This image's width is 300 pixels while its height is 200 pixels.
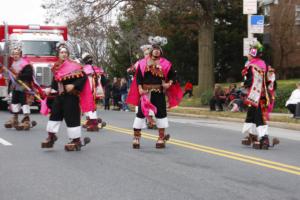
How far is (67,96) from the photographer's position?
1127cm

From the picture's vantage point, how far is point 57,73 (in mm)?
11164

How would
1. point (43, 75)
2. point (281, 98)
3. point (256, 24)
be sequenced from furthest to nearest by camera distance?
point (281, 98) → point (43, 75) → point (256, 24)

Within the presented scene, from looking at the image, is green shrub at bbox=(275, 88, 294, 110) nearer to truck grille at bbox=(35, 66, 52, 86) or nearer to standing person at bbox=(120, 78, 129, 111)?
standing person at bbox=(120, 78, 129, 111)

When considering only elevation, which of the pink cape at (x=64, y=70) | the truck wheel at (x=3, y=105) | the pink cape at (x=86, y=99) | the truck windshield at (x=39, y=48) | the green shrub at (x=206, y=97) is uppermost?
the truck windshield at (x=39, y=48)

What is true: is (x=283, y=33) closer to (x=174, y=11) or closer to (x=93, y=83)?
(x=174, y=11)

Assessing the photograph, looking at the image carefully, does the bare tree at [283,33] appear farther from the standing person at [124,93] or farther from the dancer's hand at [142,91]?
the dancer's hand at [142,91]

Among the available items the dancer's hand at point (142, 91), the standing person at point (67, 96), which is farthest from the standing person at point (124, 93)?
the standing person at point (67, 96)

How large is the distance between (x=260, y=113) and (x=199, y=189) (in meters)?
4.59

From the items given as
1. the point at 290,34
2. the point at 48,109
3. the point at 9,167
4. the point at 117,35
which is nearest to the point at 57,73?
the point at 48,109

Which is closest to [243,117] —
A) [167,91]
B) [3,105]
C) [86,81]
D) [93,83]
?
[93,83]

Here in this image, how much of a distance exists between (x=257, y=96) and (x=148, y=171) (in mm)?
3755

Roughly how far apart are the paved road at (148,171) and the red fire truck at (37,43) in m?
11.2

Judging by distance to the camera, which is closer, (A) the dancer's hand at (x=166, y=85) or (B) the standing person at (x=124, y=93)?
(A) the dancer's hand at (x=166, y=85)

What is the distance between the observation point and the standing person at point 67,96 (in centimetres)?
1114
